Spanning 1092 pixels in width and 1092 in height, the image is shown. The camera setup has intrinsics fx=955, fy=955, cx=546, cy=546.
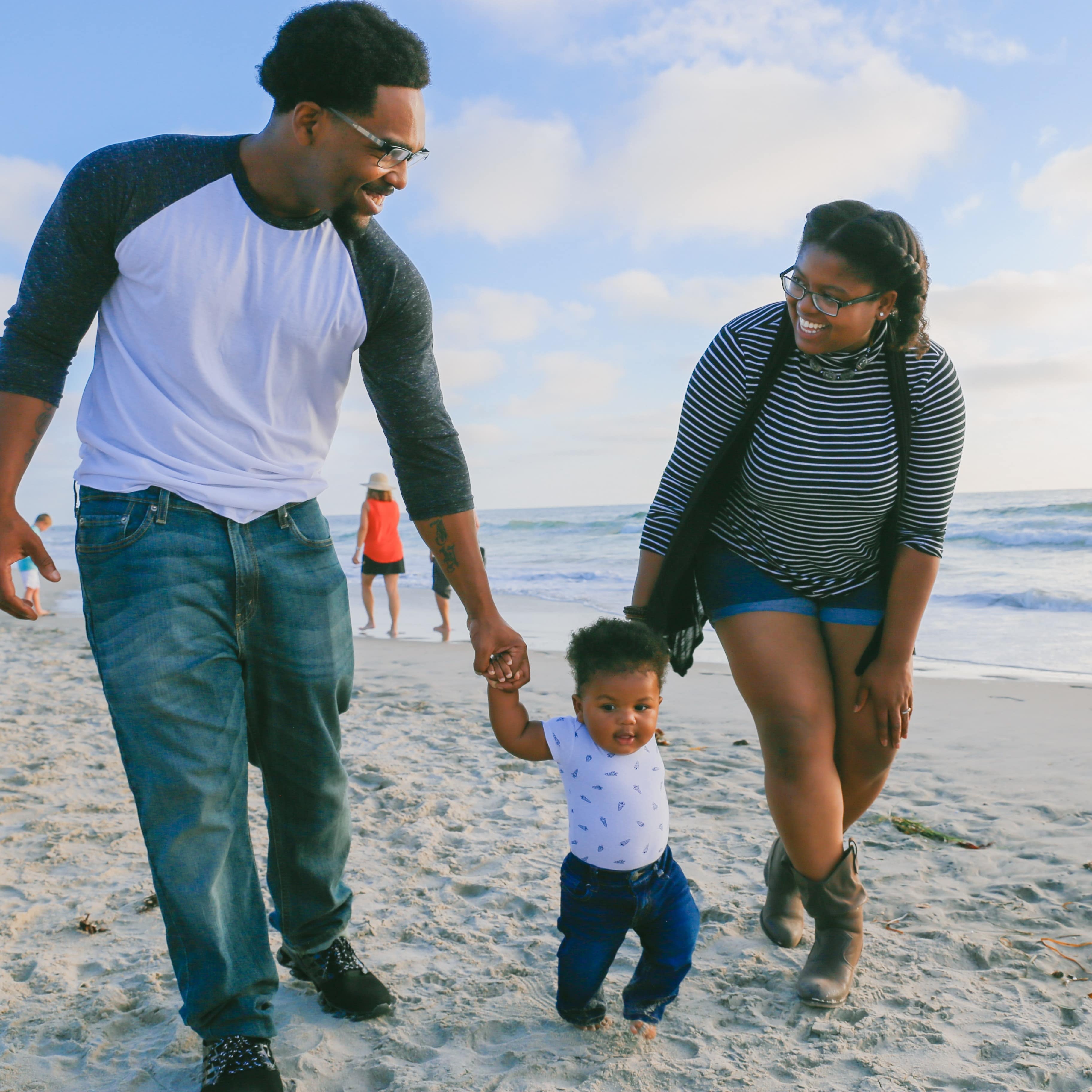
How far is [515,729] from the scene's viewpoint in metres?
2.44

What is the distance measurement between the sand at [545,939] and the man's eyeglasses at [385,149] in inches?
83.4

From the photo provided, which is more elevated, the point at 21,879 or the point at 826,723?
the point at 826,723

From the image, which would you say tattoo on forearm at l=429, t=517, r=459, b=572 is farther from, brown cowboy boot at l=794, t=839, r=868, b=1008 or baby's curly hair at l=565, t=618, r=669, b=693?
brown cowboy boot at l=794, t=839, r=868, b=1008

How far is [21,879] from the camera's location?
11.4ft

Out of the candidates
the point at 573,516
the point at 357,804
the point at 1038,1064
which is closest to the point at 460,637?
the point at 357,804

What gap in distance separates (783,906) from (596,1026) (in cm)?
80

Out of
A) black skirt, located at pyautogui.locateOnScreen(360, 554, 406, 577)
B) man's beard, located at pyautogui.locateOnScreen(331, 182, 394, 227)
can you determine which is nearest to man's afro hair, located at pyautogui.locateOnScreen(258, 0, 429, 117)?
man's beard, located at pyautogui.locateOnScreen(331, 182, 394, 227)

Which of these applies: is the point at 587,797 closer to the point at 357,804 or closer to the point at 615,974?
the point at 615,974

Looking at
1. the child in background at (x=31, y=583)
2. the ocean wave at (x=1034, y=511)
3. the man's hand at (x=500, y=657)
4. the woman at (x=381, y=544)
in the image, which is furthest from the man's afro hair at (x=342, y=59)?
the ocean wave at (x=1034, y=511)

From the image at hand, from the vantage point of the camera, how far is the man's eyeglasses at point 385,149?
212cm

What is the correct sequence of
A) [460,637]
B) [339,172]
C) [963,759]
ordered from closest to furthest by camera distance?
[339,172]
[963,759]
[460,637]

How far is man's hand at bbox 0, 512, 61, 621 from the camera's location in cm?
204

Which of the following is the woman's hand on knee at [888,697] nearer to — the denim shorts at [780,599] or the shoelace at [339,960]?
the denim shorts at [780,599]

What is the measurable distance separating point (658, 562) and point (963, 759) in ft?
10.7
